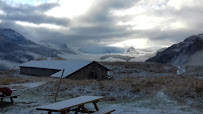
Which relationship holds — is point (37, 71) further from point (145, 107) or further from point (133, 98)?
point (145, 107)

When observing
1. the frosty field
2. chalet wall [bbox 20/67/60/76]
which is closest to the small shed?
chalet wall [bbox 20/67/60/76]

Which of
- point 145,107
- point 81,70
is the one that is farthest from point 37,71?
point 145,107

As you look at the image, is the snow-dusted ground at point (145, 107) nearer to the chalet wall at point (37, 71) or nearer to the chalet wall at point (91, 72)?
the chalet wall at point (91, 72)

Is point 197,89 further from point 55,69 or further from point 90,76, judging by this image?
point 55,69

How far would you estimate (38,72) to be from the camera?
4869cm

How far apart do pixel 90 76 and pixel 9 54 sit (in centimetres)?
17467

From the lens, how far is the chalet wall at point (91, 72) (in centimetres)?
3688

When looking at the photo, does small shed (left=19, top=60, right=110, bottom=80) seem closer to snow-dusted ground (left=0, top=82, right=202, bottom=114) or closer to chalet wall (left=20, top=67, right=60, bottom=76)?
chalet wall (left=20, top=67, right=60, bottom=76)

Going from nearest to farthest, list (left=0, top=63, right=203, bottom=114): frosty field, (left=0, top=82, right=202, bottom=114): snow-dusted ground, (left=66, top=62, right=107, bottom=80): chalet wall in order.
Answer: (left=0, top=82, right=202, bottom=114): snow-dusted ground → (left=0, top=63, right=203, bottom=114): frosty field → (left=66, top=62, right=107, bottom=80): chalet wall

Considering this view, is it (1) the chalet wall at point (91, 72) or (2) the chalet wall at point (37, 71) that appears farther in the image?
(2) the chalet wall at point (37, 71)

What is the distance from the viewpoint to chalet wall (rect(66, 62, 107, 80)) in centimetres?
3688

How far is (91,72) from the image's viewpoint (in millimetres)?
39062

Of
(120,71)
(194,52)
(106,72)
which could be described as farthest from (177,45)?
(106,72)

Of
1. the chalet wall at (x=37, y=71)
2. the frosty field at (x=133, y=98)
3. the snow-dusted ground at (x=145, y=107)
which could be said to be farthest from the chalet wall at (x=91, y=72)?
the snow-dusted ground at (x=145, y=107)
